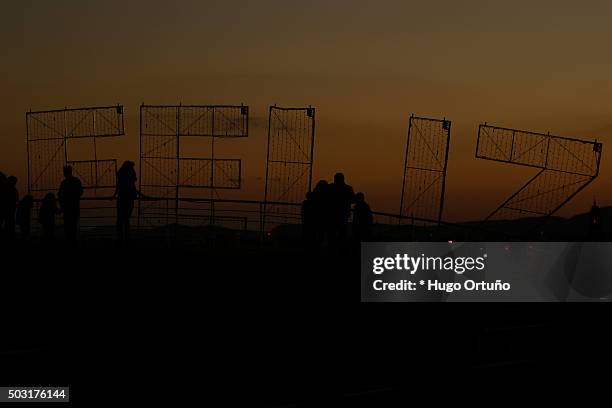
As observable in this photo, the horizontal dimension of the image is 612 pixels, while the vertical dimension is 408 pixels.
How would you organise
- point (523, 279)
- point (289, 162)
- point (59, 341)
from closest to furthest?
point (59, 341), point (523, 279), point (289, 162)

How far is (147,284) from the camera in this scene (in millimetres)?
22531

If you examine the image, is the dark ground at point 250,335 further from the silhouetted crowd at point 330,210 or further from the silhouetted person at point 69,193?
the silhouetted person at point 69,193

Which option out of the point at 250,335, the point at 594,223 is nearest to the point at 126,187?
the point at 250,335

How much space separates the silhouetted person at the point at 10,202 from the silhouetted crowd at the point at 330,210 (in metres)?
6.95

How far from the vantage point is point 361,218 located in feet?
91.9

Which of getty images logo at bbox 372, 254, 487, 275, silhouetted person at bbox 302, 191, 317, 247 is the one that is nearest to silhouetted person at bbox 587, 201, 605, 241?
getty images logo at bbox 372, 254, 487, 275

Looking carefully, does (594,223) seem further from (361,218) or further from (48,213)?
(48,213)

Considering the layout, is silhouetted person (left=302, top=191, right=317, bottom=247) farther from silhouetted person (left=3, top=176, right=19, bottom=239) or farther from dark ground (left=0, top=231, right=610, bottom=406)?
silhouetted person (left=3, top=176, right=19, bottom=239)

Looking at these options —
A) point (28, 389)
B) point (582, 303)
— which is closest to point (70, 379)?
point (28, 389)

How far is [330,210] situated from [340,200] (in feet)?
1.12

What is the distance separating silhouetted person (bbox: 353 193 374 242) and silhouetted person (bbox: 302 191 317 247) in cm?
136

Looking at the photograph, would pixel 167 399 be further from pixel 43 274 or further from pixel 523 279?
pixel 523 279

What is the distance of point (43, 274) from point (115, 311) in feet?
14.1

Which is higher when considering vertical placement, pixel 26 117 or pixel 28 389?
pixel 26 117
